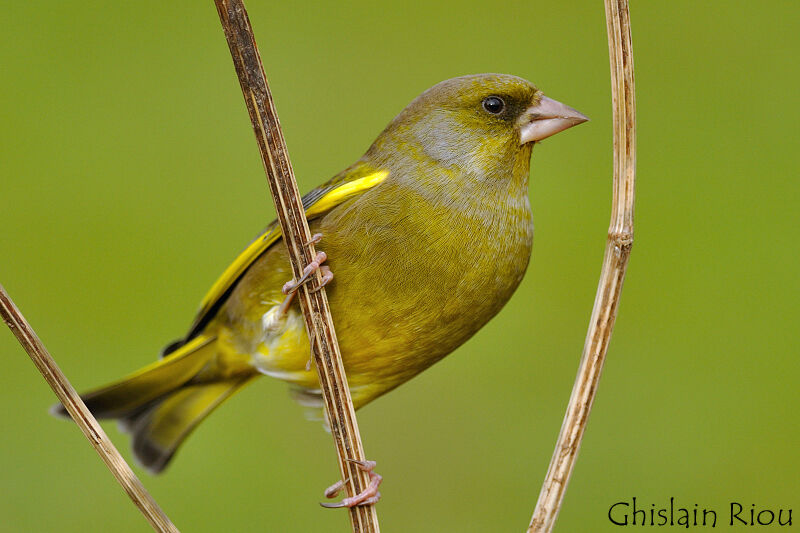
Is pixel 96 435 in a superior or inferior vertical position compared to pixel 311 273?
inferior

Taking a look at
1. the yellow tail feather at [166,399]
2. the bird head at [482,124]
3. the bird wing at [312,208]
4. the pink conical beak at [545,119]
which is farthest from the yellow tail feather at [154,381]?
the pink conical beak at [545,119]

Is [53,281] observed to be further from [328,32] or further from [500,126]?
[500,126]

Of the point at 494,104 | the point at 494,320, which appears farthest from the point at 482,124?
the point at 494,320

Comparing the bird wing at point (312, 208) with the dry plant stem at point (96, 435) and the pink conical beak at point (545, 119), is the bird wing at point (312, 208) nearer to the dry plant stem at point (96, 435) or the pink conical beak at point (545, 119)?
the pink conical beak at point (545, 119)

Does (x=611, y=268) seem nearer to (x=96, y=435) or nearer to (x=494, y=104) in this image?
(x=494, y=104)

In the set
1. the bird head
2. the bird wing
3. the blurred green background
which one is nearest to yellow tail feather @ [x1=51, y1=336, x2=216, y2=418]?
the bird wing

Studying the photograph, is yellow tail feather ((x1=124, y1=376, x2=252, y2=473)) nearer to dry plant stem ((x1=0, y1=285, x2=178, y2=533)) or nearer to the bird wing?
the bird wing

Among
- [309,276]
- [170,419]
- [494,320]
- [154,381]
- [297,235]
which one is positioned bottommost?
[494,320]
